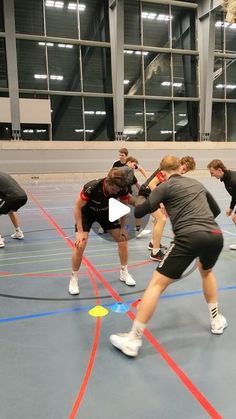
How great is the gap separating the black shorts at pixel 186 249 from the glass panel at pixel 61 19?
1683cm

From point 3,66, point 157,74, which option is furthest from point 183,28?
point 3,66

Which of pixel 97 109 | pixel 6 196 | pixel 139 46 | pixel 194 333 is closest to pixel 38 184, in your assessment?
pixel 97 109

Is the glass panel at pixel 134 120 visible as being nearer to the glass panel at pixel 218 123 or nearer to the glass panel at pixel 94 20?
the glass panel at pixel 94 20

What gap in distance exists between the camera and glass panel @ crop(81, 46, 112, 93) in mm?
17281

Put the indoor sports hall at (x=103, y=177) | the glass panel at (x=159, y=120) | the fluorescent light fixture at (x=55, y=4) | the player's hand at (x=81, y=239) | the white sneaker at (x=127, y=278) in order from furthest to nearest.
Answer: the glass panel at (x=159, y=120) → the fluorescent light fixture at (x=55, y=4) → the white sneaker at (x=127, y=278) → the player's hand at (x=81, y=239) → the indoor sports hall at (x=103, y=177)

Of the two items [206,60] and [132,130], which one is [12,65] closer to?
[132,130]

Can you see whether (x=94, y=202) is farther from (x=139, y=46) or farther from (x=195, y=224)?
(x=139, y=46)

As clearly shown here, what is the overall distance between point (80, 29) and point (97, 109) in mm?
3769

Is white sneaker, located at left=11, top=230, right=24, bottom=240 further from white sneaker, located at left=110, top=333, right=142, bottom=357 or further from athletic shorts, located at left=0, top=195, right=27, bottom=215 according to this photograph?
white sneaker, located at left=110, top=333, right=142, bottom=357

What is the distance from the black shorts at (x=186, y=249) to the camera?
2445 millimetres

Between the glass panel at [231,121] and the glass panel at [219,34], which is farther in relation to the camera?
the glass panel at [231,121]

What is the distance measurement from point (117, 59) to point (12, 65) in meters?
4.69

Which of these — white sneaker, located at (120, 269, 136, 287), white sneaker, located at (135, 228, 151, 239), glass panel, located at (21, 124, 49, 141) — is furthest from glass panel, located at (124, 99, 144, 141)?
white sneaker, located at (120, 269, 136, 287)
